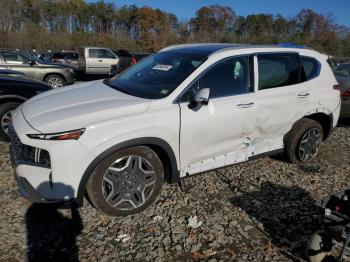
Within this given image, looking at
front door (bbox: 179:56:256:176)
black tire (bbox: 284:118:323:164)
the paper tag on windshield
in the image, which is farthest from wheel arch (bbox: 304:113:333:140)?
the paper tag on windshield

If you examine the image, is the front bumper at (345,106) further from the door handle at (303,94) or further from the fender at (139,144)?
the fender at (139,144)

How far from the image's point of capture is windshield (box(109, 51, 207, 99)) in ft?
12.7

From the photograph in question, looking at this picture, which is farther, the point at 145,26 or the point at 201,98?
the point at 145,26

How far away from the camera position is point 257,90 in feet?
14.2

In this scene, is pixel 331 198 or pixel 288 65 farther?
pixel 288 65

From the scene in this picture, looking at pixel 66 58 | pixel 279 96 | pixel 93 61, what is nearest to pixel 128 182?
pixel 279 96

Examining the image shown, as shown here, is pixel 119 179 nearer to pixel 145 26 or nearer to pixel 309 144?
pixel 309 144

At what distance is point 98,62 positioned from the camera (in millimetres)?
20203

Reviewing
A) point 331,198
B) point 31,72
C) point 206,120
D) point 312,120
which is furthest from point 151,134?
point 31,72

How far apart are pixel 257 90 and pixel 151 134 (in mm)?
1590

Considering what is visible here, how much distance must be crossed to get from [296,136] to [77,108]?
10.1ft

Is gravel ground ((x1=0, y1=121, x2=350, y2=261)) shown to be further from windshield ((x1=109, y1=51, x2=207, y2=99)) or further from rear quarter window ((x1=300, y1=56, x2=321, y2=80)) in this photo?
rear quarter window ((x1=300, y1=56, x2=321, y2=80))

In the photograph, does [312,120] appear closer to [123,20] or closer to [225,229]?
[225,229]

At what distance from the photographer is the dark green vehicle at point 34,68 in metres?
11.6
